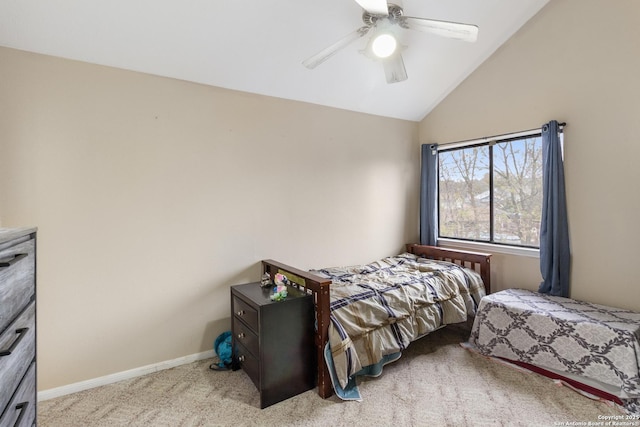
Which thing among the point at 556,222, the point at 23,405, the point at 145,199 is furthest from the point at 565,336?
the point at 145,199

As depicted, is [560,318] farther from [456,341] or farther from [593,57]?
[593,57]

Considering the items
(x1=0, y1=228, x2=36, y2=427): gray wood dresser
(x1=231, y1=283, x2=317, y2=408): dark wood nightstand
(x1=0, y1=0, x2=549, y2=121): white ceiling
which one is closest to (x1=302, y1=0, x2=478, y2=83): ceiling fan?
(x1=0, y1=0, x2=549, y2=121): white ceiling

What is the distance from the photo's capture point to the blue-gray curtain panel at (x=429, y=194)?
149 inches

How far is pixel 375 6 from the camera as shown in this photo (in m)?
1.85

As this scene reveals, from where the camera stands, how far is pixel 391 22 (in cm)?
213

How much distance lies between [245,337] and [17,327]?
1.31 m

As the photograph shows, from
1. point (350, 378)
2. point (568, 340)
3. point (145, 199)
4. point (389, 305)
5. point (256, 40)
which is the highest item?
point (256, 40)

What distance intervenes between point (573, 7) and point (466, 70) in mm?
929

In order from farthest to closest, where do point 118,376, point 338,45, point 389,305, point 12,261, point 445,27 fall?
point 389,305, point 118,376, point 338,45, point 445,27, point 12,261

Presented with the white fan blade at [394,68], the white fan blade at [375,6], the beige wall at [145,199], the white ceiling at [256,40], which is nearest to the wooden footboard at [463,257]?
the beige wall at [145,199]

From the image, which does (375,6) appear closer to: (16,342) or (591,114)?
(591,114)

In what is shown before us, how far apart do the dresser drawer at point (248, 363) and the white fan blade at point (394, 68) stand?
2.24m

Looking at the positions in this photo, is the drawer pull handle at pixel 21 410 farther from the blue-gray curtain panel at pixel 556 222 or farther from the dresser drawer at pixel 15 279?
the blue-gray curtain panel at pixel 556 222

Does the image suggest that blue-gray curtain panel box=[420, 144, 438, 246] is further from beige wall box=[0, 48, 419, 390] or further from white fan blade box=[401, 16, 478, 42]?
white fan blade box=[401, 16, 478, 42]
